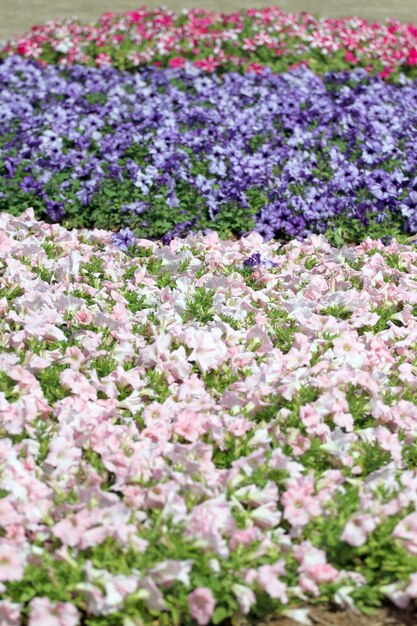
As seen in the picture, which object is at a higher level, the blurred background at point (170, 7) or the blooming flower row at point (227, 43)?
the blooming flower row at point (227, 43)

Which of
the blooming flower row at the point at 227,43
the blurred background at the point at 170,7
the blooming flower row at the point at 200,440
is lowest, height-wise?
the blurred background at the point at 170,7

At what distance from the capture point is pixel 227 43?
12.0m

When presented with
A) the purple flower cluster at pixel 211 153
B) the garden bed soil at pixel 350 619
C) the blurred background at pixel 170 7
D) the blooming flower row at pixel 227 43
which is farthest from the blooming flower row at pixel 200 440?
the blurred background at pixel 170 7

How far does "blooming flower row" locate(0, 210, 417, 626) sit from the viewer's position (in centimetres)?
323

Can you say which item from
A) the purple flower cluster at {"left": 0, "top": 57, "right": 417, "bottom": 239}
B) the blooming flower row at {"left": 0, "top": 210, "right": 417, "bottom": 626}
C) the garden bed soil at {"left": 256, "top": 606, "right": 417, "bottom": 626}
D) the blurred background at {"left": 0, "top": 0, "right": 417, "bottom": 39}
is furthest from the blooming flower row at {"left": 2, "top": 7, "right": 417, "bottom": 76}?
the garden bed soil at {"left": 256, "top": 606, "right": 417, "bottom": 626}

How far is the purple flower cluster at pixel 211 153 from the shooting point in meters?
7.09

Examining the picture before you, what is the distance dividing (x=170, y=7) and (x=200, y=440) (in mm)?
12407

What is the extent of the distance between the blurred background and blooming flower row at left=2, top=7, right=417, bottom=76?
1.76m

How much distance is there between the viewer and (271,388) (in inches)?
168

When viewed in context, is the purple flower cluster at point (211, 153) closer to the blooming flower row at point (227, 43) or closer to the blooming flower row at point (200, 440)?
the blooming flower row at point (200, 440)

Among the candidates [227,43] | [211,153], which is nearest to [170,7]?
[227,43]

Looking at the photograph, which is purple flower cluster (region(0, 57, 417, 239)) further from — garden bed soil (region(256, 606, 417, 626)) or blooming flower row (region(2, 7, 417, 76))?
garden bed soil (region(256, 606, 417, 626))

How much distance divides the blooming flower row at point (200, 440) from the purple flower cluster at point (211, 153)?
4.15 feet

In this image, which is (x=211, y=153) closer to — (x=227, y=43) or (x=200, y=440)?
(x=200, y=440)
